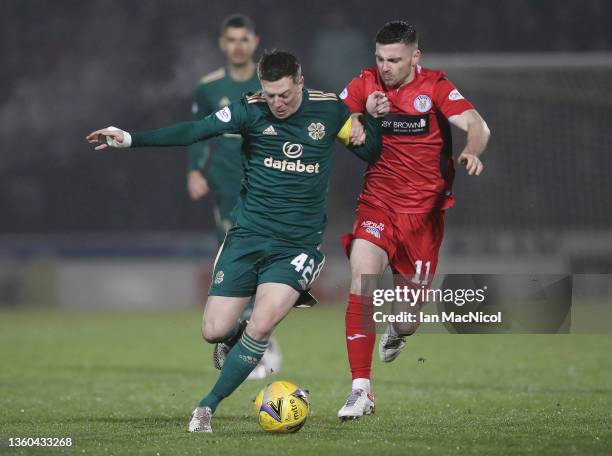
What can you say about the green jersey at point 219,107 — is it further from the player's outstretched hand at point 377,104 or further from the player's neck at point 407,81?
the player's outstretched hand at point 377,104

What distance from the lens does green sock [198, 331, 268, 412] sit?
271 inches

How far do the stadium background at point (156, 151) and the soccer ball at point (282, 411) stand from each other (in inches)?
490

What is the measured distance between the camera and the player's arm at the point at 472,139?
22.4ft

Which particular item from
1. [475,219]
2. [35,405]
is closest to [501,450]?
[35,405]

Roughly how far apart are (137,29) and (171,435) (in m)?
19.8

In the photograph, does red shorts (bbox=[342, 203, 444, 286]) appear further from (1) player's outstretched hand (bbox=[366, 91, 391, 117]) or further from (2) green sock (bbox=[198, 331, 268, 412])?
(2) green sock (bbox=[198, 331, 268, 412])

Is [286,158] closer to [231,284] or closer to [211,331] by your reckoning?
[231,284]

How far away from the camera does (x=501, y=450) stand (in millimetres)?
5941

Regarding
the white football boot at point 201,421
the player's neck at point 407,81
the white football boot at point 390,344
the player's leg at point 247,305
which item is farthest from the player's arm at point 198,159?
the white football boot at point 201,421

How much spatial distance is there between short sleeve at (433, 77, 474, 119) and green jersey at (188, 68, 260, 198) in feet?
9.76

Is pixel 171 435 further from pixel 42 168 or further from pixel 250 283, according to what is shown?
pixel 42 168

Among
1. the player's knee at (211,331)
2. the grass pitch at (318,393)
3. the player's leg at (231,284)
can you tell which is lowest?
the grass pitch at (318,393)

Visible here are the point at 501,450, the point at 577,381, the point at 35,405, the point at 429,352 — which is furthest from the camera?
the point at 429,352

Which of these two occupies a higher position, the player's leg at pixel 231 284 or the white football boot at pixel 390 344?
the player's leg at pixel 231 284
